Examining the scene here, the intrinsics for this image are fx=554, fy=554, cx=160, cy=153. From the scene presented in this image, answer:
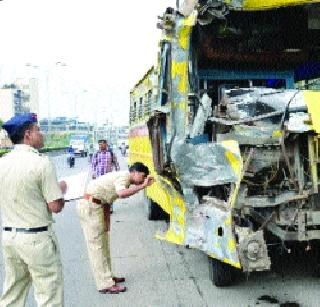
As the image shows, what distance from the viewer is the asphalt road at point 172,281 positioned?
16.6 ft

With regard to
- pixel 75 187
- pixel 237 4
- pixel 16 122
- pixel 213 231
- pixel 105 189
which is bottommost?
pixel 213 231

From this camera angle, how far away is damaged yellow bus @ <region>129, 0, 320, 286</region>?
15.8 ft

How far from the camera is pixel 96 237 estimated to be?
5.50 meters

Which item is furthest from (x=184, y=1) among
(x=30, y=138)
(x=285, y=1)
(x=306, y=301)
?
(x=306, y=301)

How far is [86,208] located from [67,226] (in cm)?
435

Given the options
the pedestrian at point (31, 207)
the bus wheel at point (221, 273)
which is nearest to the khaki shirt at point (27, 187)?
the pedestrian at point (31, 207)

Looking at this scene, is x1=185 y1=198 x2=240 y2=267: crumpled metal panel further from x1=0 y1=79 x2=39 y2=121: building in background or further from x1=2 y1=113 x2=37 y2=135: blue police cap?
x1=0 y1=79 x2=39 y2=121: building in background

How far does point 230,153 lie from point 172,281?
1667mm

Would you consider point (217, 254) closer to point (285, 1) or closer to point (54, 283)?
point (54, 283)

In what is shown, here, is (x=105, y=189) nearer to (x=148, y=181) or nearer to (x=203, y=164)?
(x=148, y=181)

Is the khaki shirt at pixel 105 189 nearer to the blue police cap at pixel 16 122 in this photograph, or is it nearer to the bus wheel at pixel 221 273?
the bus wheel at pixel 221 273

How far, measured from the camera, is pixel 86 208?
5.46 meters

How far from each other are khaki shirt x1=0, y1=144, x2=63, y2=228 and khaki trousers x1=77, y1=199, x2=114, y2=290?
184 centimetres

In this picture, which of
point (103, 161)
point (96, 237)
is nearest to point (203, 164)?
point (96, 237)
